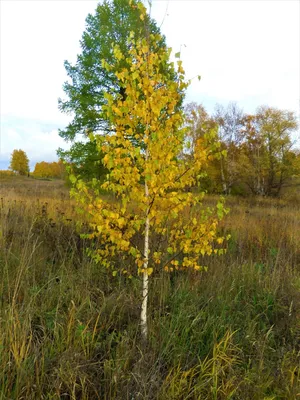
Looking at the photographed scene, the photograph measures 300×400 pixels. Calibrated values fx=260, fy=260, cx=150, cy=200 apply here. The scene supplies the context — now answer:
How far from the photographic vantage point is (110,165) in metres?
2.17

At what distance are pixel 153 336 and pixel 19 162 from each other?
71.9m

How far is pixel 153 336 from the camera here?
243 centimetres

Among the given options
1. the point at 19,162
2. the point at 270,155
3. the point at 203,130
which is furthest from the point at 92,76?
the point at 19,162

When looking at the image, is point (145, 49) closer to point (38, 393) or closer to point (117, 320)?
point (117, 320)

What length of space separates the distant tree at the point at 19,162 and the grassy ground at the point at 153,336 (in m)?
68.9

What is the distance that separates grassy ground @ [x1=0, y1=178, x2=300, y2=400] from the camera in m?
1.88

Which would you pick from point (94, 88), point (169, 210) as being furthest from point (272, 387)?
point (94, 88)

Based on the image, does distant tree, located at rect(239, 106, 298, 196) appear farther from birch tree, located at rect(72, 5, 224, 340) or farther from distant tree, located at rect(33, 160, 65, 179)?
distant tree, located at rect(33, 160, 65, 179)

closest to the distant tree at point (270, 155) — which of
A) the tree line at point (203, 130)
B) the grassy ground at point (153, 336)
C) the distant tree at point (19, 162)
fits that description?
the tree line at point (203, 130)

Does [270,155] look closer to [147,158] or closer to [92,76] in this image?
[92,76]

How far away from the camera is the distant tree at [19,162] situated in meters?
64.7

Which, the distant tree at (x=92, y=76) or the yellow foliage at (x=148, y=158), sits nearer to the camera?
the yellow foliage at (x=148, y=158)

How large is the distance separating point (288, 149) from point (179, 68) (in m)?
23.3

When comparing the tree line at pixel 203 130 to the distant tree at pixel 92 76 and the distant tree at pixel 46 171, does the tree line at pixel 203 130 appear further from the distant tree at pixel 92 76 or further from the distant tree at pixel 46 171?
the distant tree at pixel 46 171
